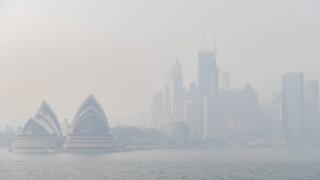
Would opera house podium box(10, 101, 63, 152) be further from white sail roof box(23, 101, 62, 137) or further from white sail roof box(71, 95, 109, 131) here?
white sail roof box(71, 95, 109, 131)

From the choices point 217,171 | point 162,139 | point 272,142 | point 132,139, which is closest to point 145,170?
point 217,171

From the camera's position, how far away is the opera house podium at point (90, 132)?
341 feet

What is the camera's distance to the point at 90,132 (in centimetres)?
10394

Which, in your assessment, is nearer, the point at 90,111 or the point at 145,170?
the point at 145,170

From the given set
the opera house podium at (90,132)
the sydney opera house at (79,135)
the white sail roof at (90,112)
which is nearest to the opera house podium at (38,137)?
the sydney opera house at (79,135)

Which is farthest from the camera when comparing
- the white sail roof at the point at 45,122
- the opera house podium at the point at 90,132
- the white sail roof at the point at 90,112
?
the white sail roof at the point at 45,122

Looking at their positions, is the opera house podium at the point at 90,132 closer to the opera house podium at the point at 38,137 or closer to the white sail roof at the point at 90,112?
the white sail roof at the point at 90,112

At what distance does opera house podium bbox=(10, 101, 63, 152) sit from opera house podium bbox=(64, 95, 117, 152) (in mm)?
2887

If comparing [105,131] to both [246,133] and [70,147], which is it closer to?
[70,147]

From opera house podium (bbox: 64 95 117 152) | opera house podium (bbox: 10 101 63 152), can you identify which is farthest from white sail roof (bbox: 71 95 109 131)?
opera house podium (bbox: 10 101 63 152)

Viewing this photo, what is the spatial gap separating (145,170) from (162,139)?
8651 centimetres

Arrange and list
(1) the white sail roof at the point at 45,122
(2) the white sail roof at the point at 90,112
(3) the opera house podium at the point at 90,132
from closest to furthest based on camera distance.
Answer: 1. (3) the opera house podium at the point at 90,132
2. (2) the white sail roof at the point at 90,112
3. (1) the white sail roof at the point at 45,122

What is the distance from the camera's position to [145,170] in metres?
60.1

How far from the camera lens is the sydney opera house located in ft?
341
